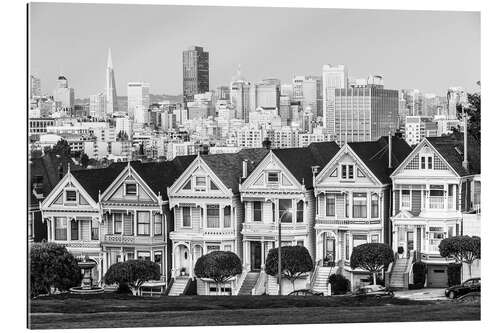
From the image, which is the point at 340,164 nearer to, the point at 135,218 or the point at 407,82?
the point at 407,82

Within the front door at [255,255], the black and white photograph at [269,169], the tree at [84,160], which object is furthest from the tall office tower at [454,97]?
the tree at [84,160]

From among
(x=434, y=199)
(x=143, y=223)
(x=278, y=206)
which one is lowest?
(x=143, y=223)

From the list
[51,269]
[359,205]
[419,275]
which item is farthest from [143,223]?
[419,275]

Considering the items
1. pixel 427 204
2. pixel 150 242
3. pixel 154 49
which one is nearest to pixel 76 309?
pixel 150 242

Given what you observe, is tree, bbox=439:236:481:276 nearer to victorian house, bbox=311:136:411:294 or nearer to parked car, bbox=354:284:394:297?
victorian house, bbox=311:136:411:294

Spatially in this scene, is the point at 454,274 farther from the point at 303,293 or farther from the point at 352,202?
the point at 303,293

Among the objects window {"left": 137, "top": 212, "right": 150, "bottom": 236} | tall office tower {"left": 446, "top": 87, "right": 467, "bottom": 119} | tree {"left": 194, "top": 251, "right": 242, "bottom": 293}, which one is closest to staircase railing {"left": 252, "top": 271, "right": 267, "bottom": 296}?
tree {"left": 194, "top": 251, "right": 242, "bottom": 293}
